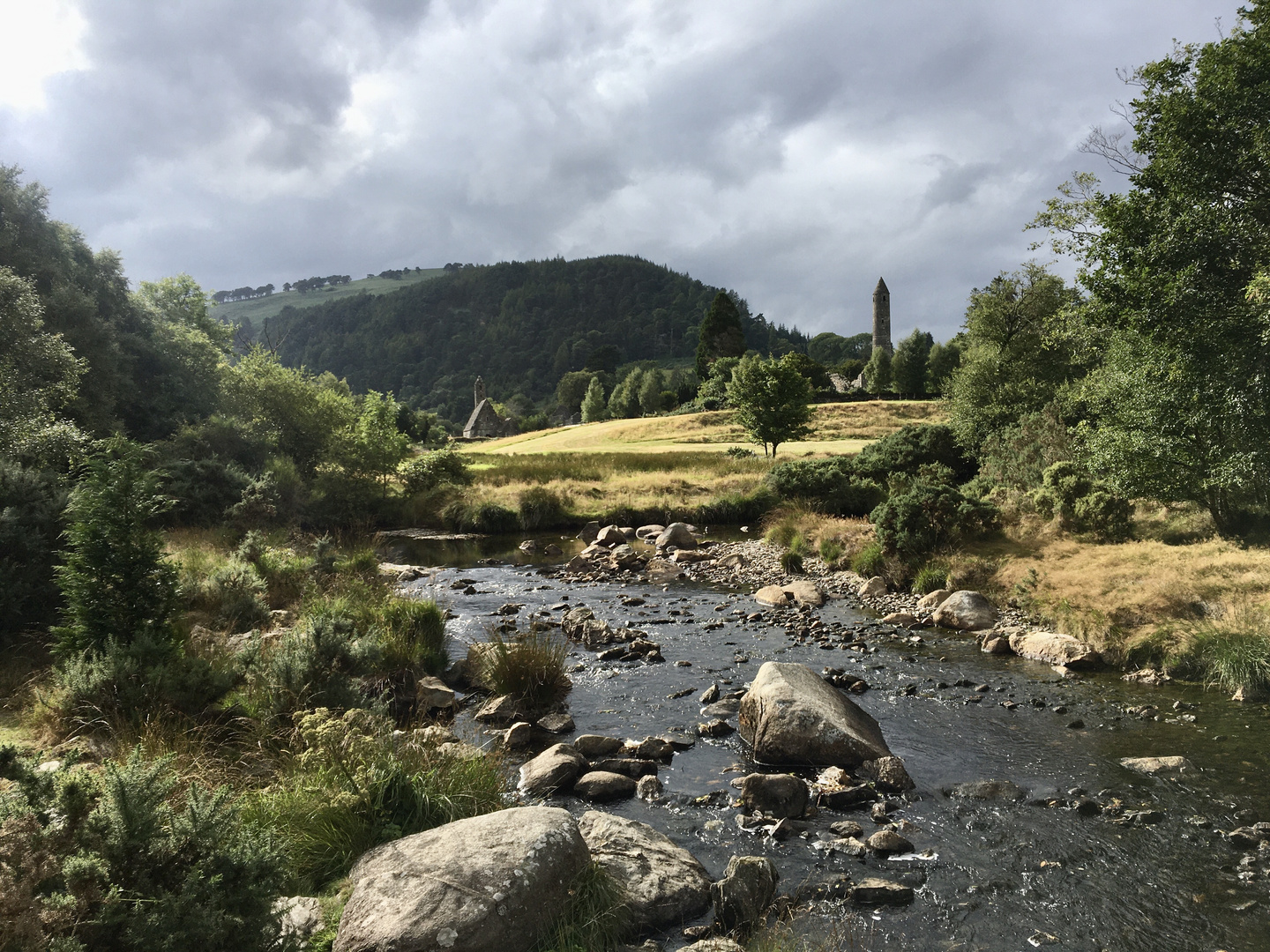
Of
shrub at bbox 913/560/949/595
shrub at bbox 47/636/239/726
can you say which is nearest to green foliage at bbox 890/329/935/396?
shrub at bbox 913/560/949/595

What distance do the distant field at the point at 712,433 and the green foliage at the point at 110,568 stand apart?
45.4 metres

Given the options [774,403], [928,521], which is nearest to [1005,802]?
[928,521]

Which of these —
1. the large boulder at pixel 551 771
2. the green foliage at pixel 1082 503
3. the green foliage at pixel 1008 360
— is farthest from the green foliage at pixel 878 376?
the large boulder at pixel 551 771

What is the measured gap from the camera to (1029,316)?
3609 centimetres

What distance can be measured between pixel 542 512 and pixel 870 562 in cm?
1857

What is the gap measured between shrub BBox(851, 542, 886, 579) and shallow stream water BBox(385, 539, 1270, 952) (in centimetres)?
478

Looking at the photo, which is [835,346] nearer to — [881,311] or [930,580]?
[881,311]

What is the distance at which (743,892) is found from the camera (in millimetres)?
6477

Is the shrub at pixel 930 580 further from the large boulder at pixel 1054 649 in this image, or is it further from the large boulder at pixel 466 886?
the large boulder at pixel 466 886

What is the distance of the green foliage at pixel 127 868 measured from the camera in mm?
3695

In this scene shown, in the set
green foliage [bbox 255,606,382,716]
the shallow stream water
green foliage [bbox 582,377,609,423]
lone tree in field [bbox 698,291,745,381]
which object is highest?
lone tree in field [bbox 698,291,745,381]

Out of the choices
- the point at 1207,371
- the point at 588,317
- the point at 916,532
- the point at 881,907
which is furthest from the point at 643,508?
the point at 588,317

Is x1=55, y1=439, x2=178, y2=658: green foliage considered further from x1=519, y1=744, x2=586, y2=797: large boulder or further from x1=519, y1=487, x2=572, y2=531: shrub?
x1=519, y1=487, x2=572, y2=531: shrub

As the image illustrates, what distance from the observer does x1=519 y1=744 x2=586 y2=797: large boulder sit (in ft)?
29.2
